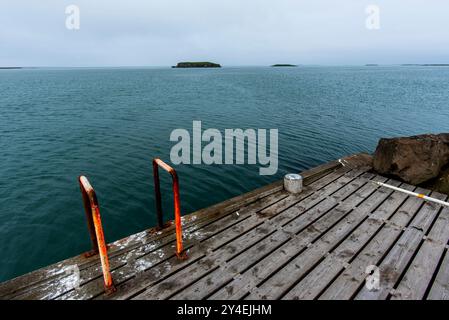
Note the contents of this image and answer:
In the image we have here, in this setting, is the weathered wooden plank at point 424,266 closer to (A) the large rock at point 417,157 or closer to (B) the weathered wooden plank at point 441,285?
(B) the weathered wooden plank at point 441,285

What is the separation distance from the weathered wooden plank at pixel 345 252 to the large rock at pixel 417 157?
1104mm

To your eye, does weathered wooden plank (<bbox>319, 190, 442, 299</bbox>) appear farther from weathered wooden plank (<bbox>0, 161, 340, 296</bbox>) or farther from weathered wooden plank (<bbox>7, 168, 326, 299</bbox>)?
weathered wooden plank (<bbox>0, 161, 340, 296</bbox>)

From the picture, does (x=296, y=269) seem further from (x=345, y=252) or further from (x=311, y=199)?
(x=311, y=199)

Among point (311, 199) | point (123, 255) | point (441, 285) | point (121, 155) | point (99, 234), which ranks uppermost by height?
point (99, 234)

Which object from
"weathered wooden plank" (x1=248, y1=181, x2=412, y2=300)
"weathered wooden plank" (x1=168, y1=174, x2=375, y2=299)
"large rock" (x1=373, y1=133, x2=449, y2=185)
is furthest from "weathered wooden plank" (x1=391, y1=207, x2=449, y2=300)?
"large rock" (x1=373, y1=133, x2=449, y2=185)

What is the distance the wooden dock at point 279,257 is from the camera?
11.8ft

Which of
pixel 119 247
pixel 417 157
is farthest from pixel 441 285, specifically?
pixel 119 247

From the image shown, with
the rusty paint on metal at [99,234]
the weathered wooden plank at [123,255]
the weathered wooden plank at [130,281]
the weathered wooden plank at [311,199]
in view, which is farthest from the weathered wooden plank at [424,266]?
the rusty paint on metal at [99,234]

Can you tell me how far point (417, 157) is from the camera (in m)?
7.01

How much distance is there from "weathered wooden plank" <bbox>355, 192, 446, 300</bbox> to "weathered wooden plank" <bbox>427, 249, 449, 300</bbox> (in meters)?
0.41

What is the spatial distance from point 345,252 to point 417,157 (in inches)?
183

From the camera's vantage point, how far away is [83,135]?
1585 cm
